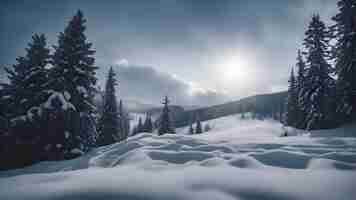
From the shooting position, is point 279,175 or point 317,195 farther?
point 279,175

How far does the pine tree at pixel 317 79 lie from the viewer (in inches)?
663

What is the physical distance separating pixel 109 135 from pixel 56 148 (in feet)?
45.4

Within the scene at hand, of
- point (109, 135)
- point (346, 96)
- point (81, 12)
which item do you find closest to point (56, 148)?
point (81, 12)

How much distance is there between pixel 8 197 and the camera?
2350 mm

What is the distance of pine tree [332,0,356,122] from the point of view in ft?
46.0

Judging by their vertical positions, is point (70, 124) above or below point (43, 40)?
below

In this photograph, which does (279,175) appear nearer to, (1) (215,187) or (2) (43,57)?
(1) (215,187)

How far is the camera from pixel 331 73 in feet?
57.0

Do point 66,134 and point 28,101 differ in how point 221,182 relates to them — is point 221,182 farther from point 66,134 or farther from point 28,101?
point 28,101

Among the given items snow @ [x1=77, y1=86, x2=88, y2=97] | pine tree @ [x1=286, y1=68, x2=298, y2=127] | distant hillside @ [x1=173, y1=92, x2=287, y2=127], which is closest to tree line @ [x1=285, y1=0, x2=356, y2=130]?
pine tree @ [x1=286, y1=68, x2=298, y2=127]

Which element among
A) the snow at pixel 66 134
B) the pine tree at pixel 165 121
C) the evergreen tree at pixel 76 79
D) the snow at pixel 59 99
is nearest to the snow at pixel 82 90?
the evergreen tree at pixel 76 79

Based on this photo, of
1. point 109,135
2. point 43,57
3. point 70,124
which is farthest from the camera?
point 109,135

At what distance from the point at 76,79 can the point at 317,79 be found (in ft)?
67.3

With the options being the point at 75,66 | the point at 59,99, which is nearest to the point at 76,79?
the point at 75,66
